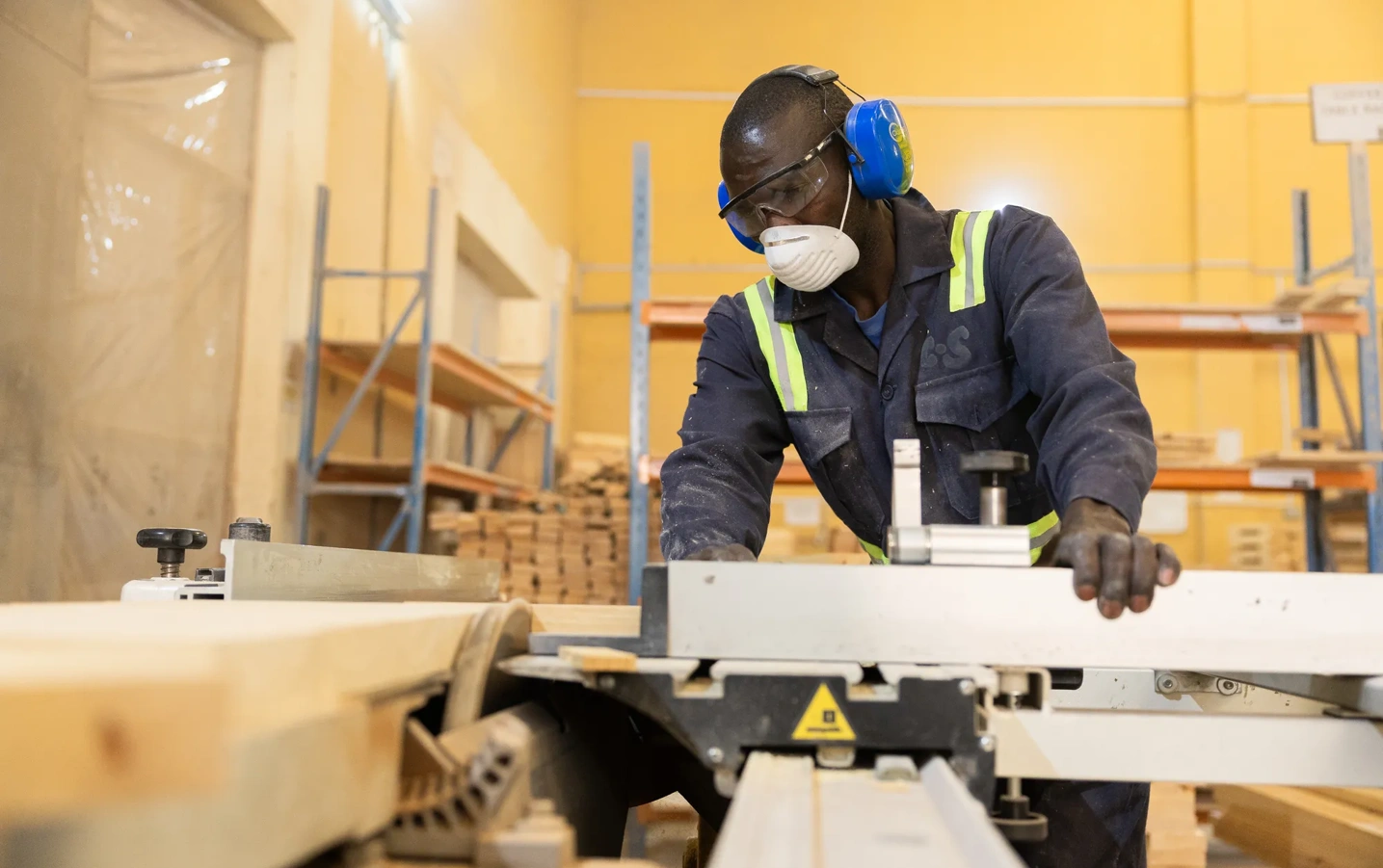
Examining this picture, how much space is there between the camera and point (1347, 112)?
5250 mm

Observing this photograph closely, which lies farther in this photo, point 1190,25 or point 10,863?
point 1190,25

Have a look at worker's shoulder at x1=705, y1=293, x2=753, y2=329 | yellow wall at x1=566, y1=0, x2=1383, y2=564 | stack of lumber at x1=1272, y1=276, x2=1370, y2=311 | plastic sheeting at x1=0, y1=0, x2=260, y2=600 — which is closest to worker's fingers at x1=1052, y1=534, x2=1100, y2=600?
worker's shoulder at x1=705, y1=293, x2=753, y2=329

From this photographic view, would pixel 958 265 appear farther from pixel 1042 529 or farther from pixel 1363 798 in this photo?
pixel 1363 798

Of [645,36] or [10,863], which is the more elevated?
[645,36]

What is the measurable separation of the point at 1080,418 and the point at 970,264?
54cm

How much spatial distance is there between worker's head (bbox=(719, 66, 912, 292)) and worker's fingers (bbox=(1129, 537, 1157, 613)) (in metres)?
1.05

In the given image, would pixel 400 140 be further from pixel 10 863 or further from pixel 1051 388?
pixel 10 863

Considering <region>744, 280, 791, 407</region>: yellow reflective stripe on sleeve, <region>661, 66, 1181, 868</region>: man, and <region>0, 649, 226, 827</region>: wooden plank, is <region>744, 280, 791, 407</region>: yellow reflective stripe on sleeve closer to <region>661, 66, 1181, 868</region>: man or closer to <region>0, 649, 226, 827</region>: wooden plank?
<region>661, 66, 1181, 868</region>: man

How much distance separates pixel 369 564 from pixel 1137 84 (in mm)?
10925

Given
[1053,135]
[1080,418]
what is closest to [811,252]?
[1080,418]

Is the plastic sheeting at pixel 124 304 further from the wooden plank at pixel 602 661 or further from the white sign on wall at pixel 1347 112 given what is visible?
the white sign on wall at pixel 1347 112

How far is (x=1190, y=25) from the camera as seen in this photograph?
425 inches

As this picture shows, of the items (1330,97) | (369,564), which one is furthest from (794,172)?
(1330,97)

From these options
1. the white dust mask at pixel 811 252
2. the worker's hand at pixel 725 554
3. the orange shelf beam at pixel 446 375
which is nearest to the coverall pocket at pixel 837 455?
the white dust mask at pixel 811 252
